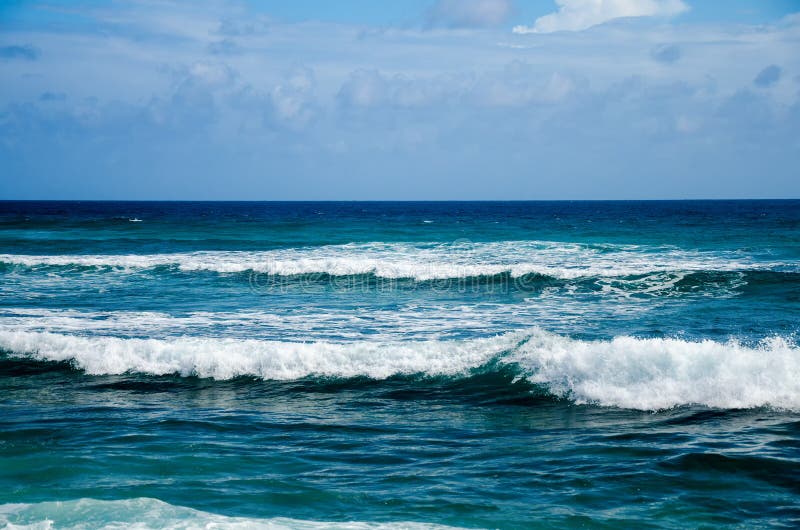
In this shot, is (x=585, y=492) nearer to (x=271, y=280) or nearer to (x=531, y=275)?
(x=531, y=275)

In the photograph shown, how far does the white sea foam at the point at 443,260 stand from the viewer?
76.0ft

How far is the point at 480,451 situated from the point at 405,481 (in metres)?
1.16

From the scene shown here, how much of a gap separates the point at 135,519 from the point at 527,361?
6567 millimetres

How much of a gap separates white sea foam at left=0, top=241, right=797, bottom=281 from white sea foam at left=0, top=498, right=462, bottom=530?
665 inches

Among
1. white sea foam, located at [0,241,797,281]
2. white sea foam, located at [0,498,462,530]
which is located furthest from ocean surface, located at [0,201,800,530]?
white sea foam, located at [0,241,797,281]

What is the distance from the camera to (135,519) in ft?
18.7

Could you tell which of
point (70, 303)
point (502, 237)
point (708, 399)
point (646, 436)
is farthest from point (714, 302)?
point (502, 237)

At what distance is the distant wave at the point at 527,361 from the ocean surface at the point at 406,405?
4 centimetres

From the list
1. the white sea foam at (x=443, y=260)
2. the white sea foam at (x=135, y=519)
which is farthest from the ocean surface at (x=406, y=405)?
the white sea foam at (x=443, y=260)

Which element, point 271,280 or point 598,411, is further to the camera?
point 271,280

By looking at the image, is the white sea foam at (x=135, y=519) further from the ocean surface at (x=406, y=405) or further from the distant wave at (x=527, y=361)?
the distant wave at (x=527, y=361)

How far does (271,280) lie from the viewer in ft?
74.8

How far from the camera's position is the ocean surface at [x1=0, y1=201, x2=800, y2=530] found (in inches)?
239

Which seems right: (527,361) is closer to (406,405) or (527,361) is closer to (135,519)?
(406,405)
